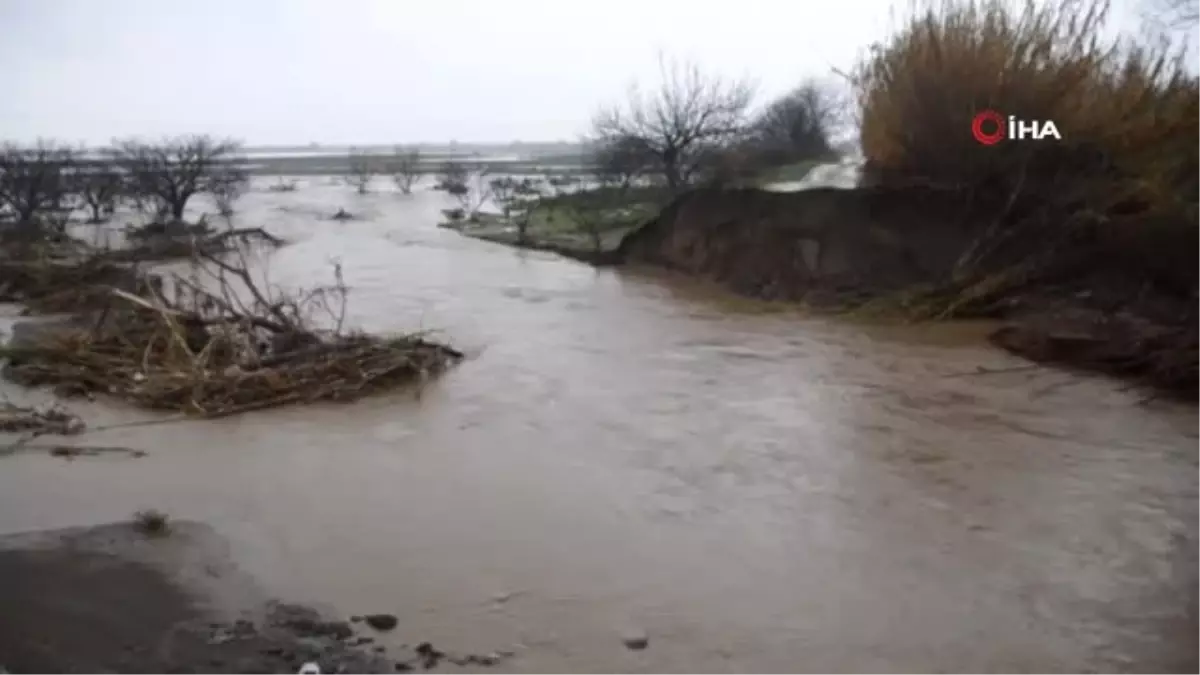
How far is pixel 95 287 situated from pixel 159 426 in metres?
6.54

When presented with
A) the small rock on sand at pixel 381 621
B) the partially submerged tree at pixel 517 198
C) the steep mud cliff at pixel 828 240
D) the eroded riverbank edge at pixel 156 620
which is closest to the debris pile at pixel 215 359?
the eroded riverbank edge at pixel 156 620

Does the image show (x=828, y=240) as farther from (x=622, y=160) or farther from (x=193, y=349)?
(x=622, y=160)

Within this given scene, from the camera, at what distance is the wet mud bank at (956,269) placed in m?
12.2

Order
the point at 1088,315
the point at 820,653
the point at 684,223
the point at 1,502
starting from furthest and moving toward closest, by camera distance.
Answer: the point at 684,223
the point at 1088,315
the point at 1,502
the point at 820,653

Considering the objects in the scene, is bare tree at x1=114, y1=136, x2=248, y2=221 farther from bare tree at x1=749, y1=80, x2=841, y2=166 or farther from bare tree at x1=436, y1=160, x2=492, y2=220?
bare tree at x1=749, y1=80, x2=841, y2=166

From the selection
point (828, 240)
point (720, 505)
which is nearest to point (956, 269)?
point (828, 240)

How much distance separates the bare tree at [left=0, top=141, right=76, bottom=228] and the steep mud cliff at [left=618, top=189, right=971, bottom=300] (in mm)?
16122

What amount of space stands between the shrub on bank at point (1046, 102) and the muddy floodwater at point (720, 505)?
414 centimetres

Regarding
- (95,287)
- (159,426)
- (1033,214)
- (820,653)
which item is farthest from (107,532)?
(1033,214)

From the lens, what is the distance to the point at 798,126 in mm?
36438

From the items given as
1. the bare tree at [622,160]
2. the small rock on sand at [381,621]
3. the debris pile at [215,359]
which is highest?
the bare tree at [622,160]

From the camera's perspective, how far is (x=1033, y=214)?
16062 millimetres

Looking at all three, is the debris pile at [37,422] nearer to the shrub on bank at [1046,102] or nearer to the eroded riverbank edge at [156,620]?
the eroded riverbank edge at [156,620]

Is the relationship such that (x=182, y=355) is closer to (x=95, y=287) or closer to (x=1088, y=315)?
(x=95, y=287)
